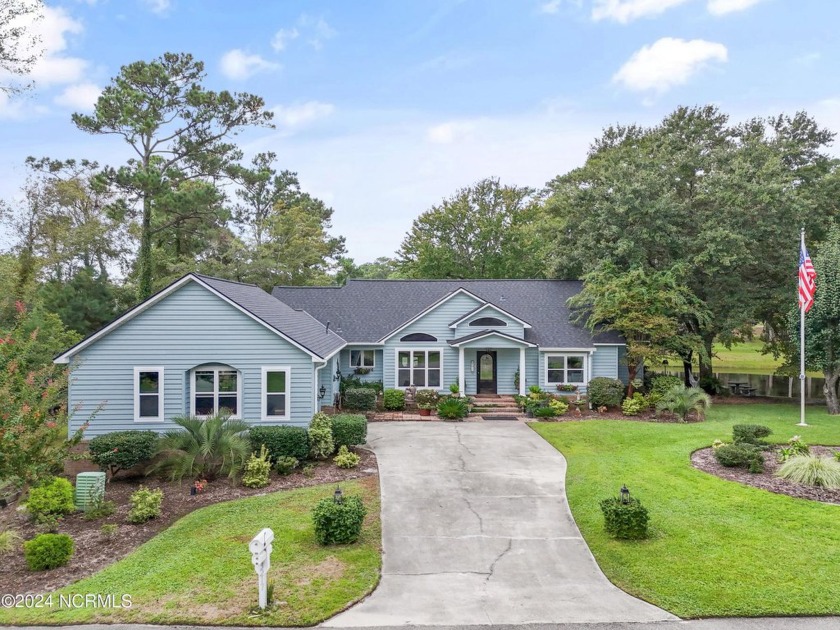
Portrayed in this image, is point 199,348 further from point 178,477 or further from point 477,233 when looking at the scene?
point 477,233

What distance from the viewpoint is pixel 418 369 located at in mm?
23078

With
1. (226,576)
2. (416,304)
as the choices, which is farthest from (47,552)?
(416,304)

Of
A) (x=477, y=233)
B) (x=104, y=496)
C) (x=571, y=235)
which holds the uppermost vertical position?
(x=477, y=233)

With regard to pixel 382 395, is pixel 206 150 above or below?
above

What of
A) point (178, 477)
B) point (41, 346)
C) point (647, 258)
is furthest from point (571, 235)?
point (41, 346)

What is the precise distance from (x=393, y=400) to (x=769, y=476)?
523 inches

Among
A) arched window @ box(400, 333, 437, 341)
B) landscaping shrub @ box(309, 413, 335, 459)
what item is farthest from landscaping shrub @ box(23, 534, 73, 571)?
arched window @ box(400, 333, 437, 341)

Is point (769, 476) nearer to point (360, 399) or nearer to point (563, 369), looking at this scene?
point (563, 369)

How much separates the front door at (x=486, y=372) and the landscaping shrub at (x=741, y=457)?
37.6 ft

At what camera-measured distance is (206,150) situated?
103 ft

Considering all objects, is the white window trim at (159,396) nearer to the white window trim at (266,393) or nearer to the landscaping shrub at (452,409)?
the white window trim at (266,393)

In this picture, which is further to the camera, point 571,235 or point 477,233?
point 477,233

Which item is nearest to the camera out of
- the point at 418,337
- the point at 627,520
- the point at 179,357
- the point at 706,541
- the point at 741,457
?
the point at 706,541

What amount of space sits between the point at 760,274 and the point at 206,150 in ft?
106
